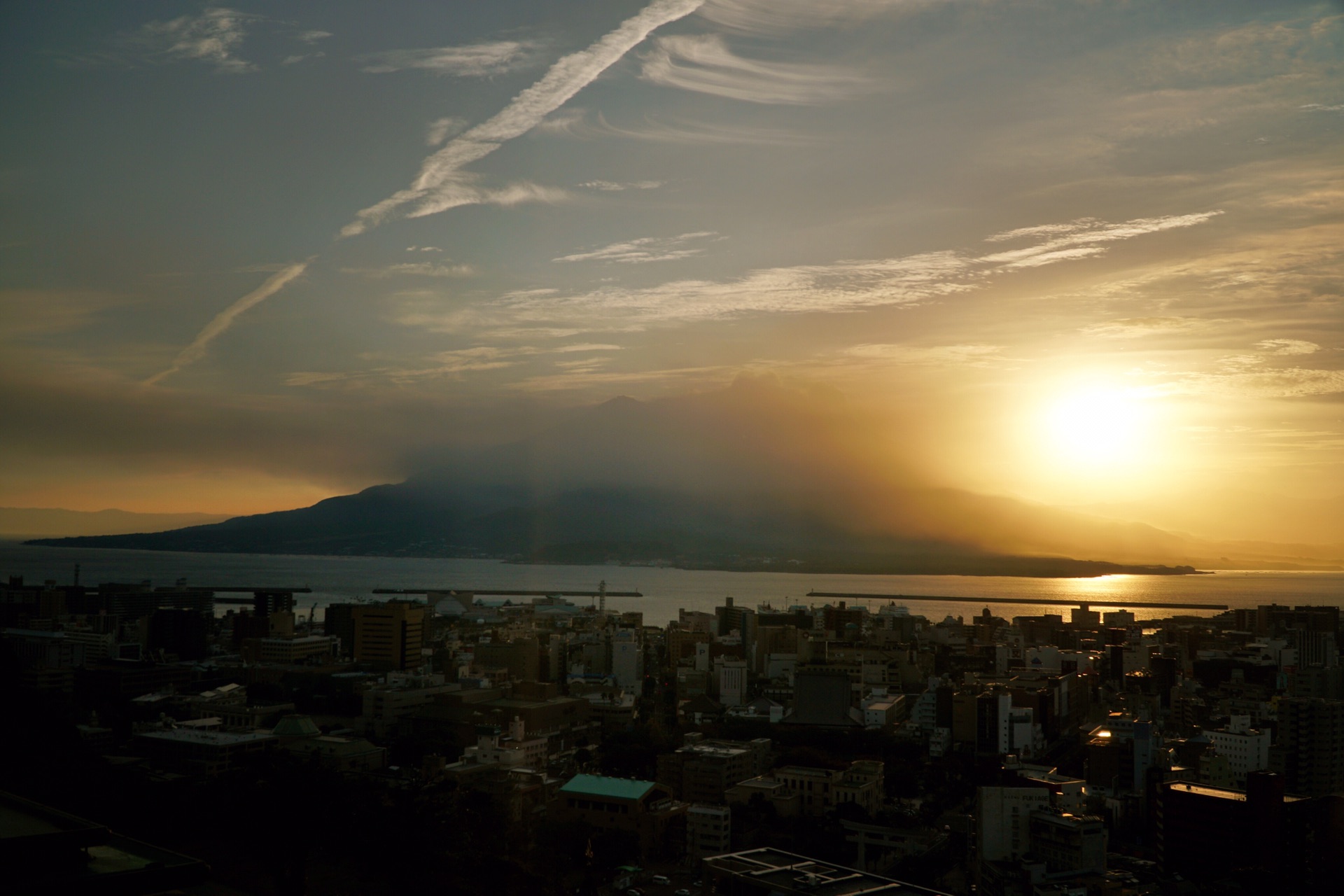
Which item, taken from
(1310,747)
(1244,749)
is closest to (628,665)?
(1244,749)

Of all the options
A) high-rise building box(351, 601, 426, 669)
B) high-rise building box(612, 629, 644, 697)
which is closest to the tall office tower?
high-rise building box(612, 629, 644, 697)

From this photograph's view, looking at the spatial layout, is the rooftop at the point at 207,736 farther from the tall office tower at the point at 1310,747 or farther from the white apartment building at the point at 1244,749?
the tall office tower at the point at 1310,747

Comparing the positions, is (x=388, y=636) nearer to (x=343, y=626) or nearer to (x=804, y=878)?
(x=343, y=626)

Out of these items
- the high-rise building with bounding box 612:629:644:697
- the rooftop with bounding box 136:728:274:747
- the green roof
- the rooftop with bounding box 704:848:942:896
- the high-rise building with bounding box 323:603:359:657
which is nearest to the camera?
the rooftop with bounding box 704:848:942:896

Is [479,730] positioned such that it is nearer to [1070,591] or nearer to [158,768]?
[158,768]

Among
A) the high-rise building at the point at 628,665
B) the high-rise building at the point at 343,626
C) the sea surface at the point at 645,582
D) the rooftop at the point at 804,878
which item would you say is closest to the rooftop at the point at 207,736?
the rooftop at the point at 804,878

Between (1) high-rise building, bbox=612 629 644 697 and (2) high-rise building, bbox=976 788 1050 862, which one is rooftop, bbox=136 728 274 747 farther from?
(1) high-rise building, bbox=612 629 644 697
